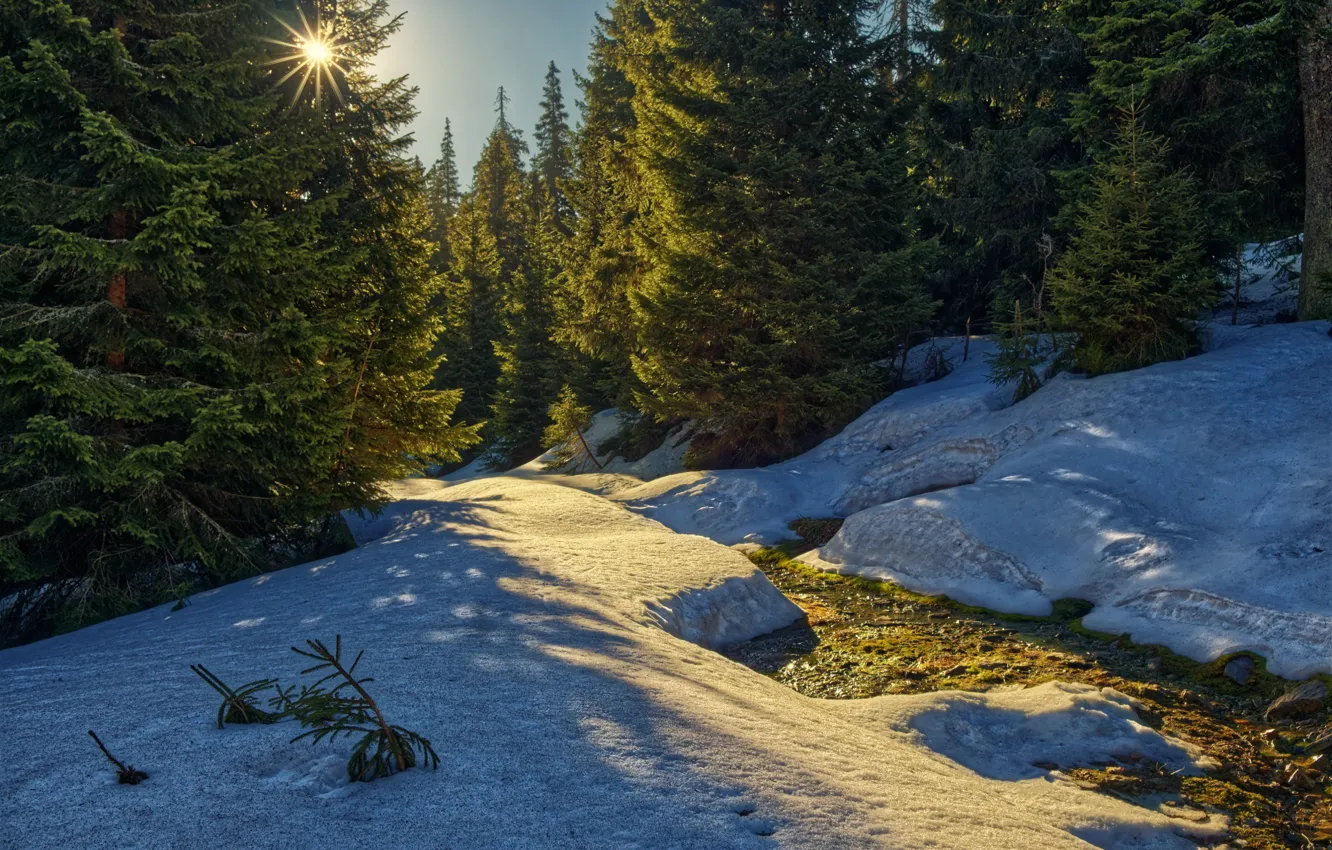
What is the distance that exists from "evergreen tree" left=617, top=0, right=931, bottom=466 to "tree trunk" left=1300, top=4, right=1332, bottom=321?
24.2 ft

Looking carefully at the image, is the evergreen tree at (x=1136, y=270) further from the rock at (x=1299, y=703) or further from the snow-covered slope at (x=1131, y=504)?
the rock at (x=1299, y=703)

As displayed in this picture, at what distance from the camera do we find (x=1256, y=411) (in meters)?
11.3

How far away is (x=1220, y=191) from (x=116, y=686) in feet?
66.2

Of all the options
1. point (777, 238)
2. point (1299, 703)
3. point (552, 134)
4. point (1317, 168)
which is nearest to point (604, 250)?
point (777, 238)

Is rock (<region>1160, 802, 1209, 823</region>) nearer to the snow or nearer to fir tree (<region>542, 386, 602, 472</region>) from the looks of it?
the snow

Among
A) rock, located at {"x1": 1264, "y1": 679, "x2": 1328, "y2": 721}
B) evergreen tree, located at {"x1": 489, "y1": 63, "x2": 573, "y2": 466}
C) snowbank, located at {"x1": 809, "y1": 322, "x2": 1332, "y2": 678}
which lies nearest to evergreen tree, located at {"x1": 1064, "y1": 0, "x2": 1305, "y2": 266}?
snowbank, located at {"x1": 809, "y1": 322, "x2": 1332, "y2": 678}

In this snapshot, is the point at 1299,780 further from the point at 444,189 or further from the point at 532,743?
the point at 444,189

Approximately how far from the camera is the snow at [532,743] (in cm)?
321

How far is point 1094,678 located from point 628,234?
21155 mm

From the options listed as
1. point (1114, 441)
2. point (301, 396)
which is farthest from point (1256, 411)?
point (301, 396)

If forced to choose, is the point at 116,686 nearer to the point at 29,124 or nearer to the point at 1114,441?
the point at 29,124

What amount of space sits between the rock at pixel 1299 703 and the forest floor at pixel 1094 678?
8cm

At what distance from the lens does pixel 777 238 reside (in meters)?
18.9

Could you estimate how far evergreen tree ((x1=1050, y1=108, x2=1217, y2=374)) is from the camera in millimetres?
13141
